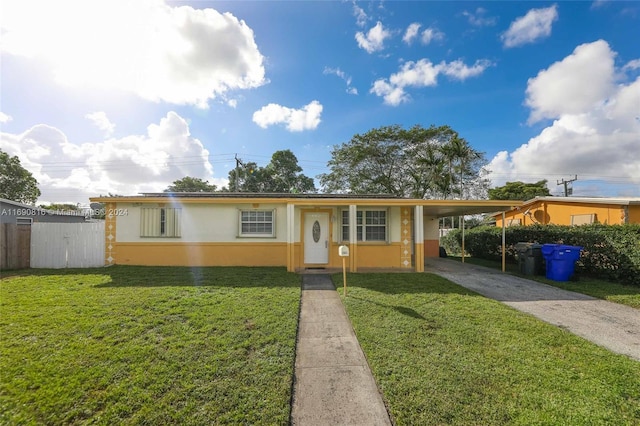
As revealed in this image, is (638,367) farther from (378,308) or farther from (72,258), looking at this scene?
(72,258)

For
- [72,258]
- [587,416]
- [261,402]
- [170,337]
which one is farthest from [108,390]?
[72,258]

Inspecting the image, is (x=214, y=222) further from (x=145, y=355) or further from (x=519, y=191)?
(x=519, y=191)

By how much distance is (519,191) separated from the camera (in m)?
35.0

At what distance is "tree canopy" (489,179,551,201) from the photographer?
33969 millimetres

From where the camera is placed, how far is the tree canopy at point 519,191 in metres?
34.0

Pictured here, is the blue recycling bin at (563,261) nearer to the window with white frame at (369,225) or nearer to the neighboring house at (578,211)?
the neighboring house at (578,211)

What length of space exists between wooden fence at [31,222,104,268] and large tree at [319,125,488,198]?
21.3 meters

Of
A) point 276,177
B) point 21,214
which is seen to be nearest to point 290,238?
point 21,214

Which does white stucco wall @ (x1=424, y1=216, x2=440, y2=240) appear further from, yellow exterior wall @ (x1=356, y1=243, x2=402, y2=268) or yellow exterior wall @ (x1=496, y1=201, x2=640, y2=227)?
yellow exterior wall @ (x1=356, y1=243, x2=402, y2=268)

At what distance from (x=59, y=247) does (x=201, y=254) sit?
4.90 meters

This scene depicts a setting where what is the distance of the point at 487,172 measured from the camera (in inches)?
1035

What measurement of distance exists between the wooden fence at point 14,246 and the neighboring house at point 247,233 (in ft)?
8.06

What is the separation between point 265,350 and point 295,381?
2.47 feet

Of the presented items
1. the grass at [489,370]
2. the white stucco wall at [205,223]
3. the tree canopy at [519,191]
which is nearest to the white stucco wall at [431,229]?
the white stucco wall at [205,223]
